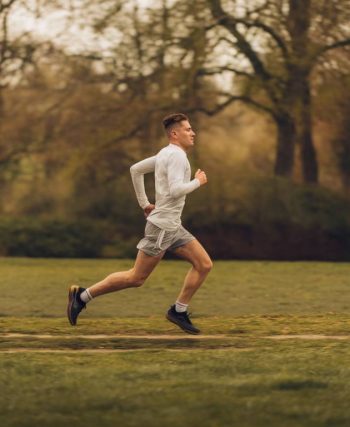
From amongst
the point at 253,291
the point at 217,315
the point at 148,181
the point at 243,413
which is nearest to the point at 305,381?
the point at 243,413

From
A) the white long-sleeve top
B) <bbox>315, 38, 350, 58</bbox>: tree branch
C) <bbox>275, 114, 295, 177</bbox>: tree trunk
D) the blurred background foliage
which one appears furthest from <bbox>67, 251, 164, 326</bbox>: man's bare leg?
<bbox>275, 114, 295, 177</bbox>: tree trunk

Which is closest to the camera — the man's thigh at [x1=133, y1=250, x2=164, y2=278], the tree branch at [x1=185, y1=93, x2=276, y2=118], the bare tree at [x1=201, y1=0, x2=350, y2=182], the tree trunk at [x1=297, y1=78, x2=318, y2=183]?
the man's thigh at [x1=133, y1=250, x2=164, y2=278]

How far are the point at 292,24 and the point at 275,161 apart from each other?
11.7ft

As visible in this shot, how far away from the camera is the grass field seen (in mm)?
6098

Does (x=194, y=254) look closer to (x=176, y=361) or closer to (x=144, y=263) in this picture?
(x=144, y=263)

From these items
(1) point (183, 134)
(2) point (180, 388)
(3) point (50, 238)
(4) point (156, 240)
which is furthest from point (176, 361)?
(3) point (50, 238)

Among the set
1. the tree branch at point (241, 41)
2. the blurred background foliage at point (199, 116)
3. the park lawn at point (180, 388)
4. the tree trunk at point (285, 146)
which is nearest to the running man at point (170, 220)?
the park lawn at point (180, 388)

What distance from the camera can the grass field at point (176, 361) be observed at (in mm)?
6098

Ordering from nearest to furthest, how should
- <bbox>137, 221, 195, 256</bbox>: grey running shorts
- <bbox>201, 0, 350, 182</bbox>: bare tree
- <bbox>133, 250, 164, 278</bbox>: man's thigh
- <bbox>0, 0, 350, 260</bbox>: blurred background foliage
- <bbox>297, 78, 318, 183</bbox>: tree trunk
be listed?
<bbox>137, 221, 195, 256</bbox>: grey running shorts, <bbox>133, 250, 164, 278</bbox>: man's thigh, <bbox>201, 0, 350, 182</bbox>: bare tree, <bbox>0, 0, 350, 260</bbox>: blurred background foliage, <bbox>297, 78, 318, 183</bbox>: tree trunk

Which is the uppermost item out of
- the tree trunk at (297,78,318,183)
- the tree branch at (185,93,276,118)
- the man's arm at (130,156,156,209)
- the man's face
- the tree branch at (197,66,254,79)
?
the man's face

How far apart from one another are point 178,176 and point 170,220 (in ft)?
1.47

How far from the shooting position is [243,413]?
606cm

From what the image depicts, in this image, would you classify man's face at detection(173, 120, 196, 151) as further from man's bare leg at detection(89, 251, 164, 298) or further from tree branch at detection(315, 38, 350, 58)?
tree branch at detection(315, 38, 350, 58)

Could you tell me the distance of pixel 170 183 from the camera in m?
9.56
